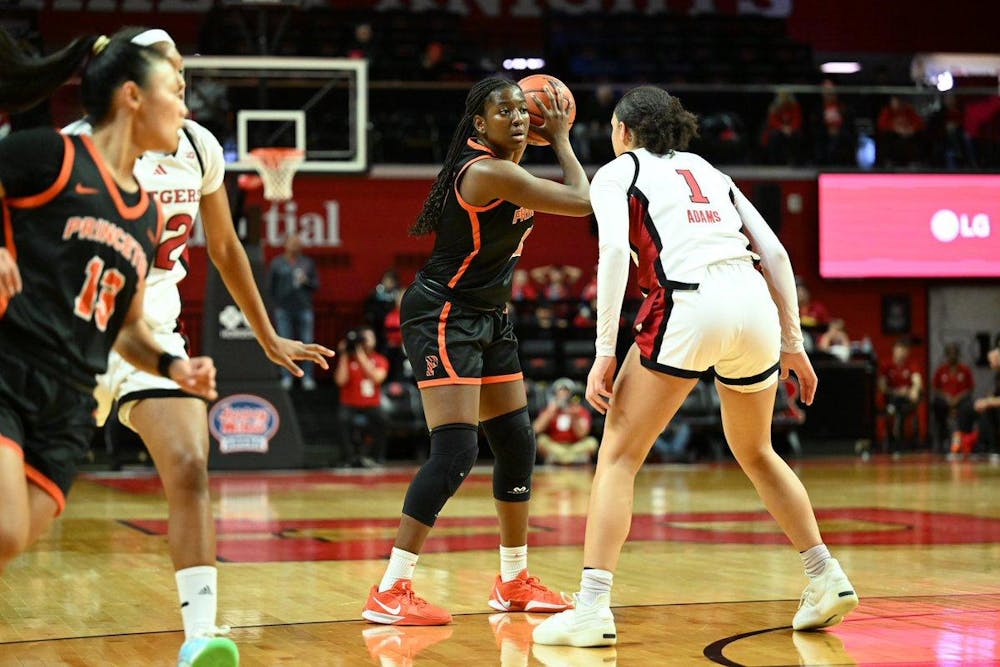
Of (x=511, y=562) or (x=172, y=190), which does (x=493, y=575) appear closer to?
(x=511, y=562)

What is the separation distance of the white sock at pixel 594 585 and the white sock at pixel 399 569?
837mm

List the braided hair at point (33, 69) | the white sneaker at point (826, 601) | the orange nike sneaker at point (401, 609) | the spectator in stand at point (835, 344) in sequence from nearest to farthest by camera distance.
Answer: the braided hair at point (33, 69), the white sneaker at point (826, 601), the orange nike sneaker at point (401, 609), the spectator in stand at point (835, 344)

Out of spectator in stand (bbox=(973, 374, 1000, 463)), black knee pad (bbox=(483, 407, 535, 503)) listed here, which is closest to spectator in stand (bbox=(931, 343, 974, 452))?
spectator in stand (bbox=(973, 374, 1000, 463))

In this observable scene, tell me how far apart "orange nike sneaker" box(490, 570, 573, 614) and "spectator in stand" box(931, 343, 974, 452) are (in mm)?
15158

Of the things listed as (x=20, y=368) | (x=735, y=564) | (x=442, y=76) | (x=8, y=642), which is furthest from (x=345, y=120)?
(x=20, y=368)

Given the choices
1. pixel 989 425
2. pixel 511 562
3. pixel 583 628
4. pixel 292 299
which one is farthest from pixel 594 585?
pixel 989 425

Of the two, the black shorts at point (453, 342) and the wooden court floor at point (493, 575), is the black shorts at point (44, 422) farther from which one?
the black shorts at point (453, 342)

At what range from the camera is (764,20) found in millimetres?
24734

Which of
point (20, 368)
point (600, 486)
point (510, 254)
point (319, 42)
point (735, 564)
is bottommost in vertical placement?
point (735, 564)

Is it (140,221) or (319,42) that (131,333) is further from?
(319,42)

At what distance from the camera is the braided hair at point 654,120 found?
505 cm

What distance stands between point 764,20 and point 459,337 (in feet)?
67.6

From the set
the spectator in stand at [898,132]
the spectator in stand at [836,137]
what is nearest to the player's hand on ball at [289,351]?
the spectator in stand at [836,137]

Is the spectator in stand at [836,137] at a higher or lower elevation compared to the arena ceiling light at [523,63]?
lower
